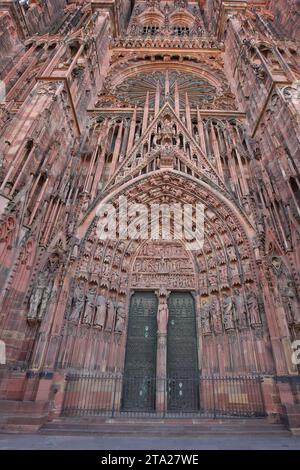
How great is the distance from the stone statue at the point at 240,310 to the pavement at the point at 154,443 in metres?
2.69

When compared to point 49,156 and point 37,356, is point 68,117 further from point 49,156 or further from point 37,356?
point 37,356

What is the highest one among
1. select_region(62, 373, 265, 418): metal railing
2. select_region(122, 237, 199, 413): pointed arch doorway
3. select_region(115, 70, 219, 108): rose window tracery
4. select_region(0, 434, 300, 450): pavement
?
select_region(115, 70, 219, 108): rose window tracery

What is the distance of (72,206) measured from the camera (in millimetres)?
8812

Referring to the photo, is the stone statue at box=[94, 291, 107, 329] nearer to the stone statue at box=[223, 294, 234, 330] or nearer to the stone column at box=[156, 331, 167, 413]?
the stone column at box=[156, 331, 167, 413]

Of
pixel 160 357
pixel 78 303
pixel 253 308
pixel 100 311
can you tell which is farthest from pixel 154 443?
pixel 253 308

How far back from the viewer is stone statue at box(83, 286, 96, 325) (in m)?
7.49

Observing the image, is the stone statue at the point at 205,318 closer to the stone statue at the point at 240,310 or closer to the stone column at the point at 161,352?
the stone statue at the point at 240,310

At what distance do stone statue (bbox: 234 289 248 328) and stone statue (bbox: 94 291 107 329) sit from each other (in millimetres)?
3717

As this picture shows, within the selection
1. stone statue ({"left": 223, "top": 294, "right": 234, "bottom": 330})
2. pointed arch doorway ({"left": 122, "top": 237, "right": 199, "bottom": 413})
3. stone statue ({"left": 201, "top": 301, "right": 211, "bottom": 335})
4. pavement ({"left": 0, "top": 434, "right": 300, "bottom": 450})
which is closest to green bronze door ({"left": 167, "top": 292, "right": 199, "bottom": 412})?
pointed arch doorway ({"left": 122, "top": 237, "right": 199, "bottom": 413})

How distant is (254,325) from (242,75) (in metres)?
12.2

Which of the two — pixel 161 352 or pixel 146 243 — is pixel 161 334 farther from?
pixel 146 243

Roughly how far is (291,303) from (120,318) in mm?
4626

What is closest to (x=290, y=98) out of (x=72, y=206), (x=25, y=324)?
(x=72, y=206)

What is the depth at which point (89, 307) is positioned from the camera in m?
7.67
